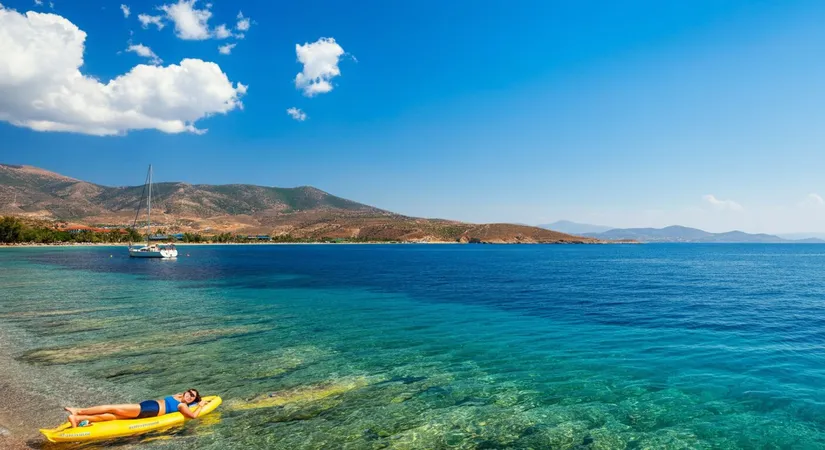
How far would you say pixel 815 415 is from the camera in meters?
15.5

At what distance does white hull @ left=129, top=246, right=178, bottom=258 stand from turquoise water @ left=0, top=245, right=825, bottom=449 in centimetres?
8198

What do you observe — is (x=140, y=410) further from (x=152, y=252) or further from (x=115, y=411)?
(x=152, y=252)

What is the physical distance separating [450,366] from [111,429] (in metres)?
13.8

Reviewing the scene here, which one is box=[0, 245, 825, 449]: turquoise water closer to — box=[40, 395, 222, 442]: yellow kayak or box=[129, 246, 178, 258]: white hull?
box=[40, 395, 222, 442]: yellow kayak

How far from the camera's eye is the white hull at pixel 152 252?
119800 mm

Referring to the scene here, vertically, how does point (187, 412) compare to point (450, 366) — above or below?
above

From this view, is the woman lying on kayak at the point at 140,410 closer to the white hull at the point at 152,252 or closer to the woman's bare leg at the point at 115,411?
the woman's bare leg at the point at 115,411

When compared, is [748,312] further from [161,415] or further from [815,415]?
[161,415]

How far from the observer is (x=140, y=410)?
14.2 m

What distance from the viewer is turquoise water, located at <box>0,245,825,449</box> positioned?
14211 mm

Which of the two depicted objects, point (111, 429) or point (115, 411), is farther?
point (115, 411)

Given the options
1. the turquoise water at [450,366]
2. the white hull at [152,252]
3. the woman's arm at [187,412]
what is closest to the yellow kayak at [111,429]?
the woman's arm at [187,412]

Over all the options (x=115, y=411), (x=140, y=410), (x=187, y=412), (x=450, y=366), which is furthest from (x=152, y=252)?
(x=450, y=366)

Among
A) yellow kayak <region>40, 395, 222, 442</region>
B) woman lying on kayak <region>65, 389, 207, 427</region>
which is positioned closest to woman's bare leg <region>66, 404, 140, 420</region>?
woman lying on kayak <region>65, 389, 207, 427</region>
